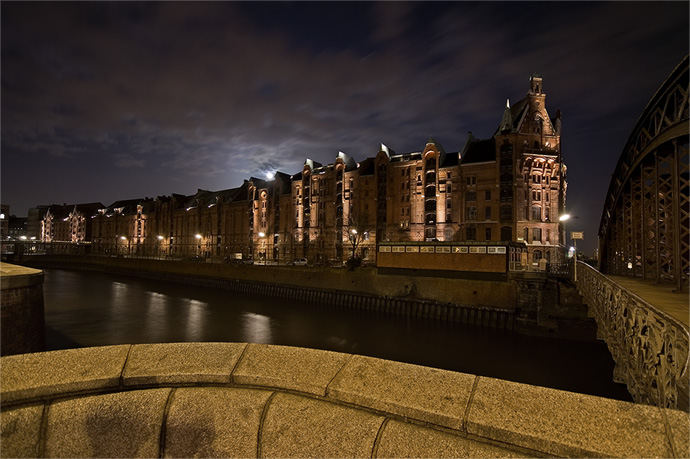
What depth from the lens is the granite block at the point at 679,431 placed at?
5.49 feet

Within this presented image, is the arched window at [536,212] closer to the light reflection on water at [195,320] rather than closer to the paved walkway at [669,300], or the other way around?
the paved walkway at [669,300]

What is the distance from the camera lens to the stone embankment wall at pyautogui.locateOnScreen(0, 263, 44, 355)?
39.8 ft

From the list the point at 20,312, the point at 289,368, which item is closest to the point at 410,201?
the point at 20,312

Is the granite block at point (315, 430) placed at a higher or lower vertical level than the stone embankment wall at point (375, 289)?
higher

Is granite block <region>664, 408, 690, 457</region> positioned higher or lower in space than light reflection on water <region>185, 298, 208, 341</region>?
higher

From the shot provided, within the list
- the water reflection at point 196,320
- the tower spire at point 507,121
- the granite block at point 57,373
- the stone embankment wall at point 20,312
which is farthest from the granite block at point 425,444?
the tower spire at point 507,121

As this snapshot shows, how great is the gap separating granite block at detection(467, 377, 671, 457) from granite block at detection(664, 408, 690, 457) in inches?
1.5

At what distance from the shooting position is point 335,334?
82.2 ft

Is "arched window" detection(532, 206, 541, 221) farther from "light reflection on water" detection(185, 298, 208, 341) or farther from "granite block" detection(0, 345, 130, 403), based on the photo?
"granite block" detection(0, 345, 130, 403)

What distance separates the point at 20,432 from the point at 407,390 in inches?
102

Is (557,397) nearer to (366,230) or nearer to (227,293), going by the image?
(227,293)

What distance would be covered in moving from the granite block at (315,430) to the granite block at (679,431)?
156cm

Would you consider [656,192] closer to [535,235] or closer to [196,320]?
[196,320]

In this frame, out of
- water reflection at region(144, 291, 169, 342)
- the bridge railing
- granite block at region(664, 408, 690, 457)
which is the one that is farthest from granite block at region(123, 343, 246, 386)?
water reflection at region(144, 291, 169, 342)
